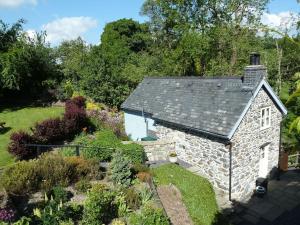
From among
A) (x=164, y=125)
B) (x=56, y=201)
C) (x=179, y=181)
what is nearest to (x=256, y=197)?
(x=179, y=181)

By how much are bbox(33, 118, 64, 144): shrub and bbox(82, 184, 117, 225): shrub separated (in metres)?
8.46

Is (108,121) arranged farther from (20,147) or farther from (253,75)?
(253,75)

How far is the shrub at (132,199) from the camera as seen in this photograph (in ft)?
39.6

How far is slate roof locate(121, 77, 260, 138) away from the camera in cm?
1549

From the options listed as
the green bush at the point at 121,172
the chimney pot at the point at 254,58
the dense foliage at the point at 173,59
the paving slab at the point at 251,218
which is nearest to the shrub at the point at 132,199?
the green bush at the point at 121,172

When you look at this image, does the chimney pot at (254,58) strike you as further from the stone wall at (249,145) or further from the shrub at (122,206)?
the shrub at (122,206)

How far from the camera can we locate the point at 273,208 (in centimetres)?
1530

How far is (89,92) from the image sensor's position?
30.8 meters

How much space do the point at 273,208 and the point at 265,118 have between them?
17.2 ft

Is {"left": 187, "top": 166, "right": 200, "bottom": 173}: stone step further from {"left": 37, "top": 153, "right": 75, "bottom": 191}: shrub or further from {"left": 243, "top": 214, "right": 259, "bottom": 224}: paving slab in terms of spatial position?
{"left": 37, "top": 153, "right": 75, "bottom": 191}: shrub

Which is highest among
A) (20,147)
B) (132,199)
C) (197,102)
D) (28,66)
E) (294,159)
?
(28,66)

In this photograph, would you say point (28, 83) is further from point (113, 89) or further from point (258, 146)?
point (258, 146)

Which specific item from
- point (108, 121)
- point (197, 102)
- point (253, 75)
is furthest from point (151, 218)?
point (108, 121)

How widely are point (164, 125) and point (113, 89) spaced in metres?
11.8
